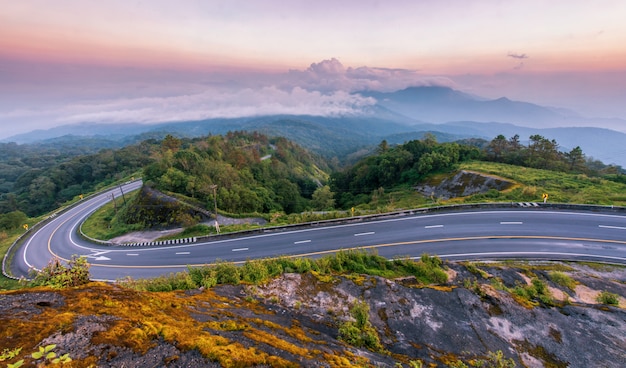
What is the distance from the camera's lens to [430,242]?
2170 cm

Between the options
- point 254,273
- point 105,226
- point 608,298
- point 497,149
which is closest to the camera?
point 254,273

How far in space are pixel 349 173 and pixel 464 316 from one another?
61988mm

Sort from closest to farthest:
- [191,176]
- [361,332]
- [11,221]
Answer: [361,332]
[191,176]
[11,221]

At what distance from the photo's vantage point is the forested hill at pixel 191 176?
40906 mm

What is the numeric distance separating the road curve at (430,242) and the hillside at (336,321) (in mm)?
3323

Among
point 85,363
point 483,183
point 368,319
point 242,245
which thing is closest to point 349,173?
point 483,183

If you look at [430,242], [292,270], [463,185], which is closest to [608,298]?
[430,242]

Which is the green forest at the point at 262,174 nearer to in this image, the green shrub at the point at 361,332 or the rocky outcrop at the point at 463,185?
the rocky outcrop at the point at 463,185

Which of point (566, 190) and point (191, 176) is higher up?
point (191, 176)

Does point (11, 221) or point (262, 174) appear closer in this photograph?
point (11, 221)

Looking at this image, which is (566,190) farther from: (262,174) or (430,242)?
(262,174)

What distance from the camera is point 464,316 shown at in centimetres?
1173

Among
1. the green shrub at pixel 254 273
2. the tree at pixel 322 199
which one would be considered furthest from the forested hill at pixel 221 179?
the green shrub at pixel 254 273

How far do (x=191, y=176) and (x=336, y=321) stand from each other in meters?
37.4
